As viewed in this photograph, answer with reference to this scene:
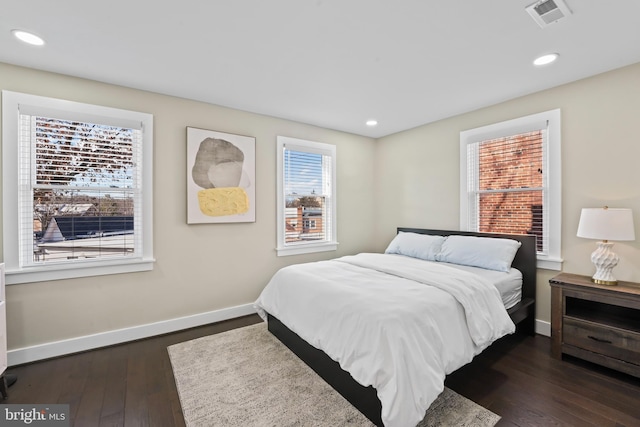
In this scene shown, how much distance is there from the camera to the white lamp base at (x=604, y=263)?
241 centimetres

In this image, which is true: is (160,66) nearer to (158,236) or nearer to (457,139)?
(158,236)

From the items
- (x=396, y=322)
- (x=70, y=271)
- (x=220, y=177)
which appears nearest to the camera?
(x=396, y=322)

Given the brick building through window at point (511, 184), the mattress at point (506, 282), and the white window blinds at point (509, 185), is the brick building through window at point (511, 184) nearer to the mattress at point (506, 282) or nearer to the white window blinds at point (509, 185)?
the white window blinds at point (509, 185)

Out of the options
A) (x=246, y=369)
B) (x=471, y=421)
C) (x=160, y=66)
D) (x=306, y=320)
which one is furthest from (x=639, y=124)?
(x=160, y=66)

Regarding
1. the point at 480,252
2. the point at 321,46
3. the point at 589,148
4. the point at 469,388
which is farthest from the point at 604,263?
the point at 321,46

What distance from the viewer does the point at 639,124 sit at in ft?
8.08

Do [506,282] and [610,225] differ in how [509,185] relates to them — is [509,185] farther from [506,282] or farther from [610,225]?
[506,282]

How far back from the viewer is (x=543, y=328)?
3000 millimetres

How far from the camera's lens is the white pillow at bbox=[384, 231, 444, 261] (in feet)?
11.6

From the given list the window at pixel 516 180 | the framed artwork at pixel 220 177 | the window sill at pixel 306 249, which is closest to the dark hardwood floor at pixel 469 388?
the window at pixel 516 180

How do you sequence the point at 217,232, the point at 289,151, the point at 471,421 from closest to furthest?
the point at 471,421 → the point at 217,232 → the point at 289,151

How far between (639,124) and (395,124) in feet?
8.05

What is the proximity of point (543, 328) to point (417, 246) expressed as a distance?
1.52m

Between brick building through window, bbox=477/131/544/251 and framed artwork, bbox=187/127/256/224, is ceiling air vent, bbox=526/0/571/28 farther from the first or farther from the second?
framed artwork, bbox=187/127/256/224
